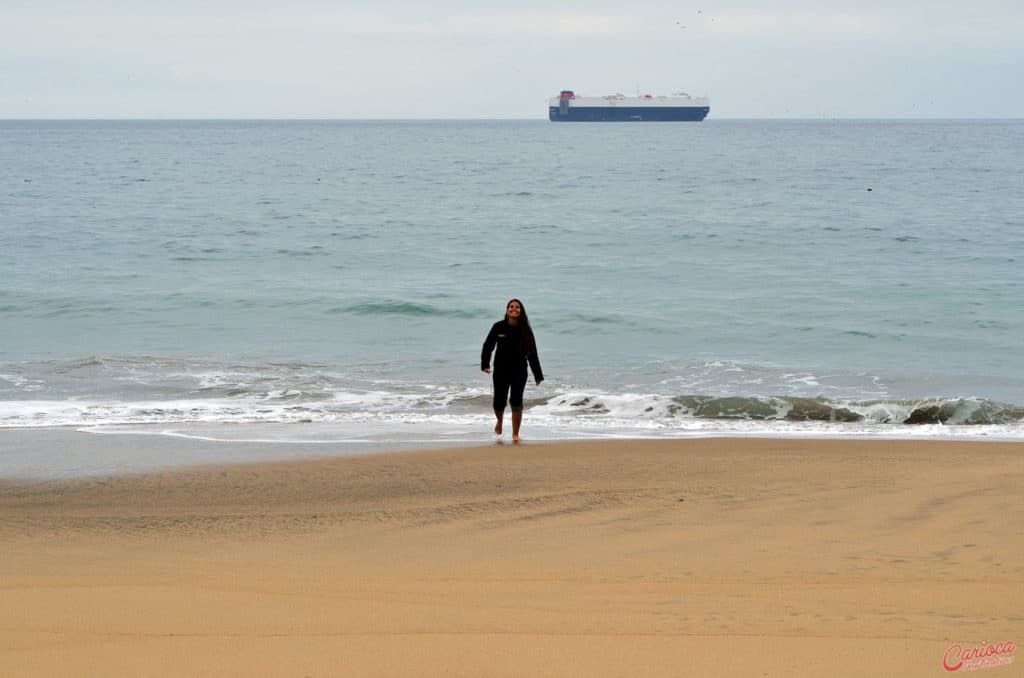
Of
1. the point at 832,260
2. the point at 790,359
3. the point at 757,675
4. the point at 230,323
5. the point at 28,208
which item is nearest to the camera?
the point at 757,675

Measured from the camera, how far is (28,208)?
39.8 meters

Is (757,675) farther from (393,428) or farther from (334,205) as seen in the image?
(334,205)

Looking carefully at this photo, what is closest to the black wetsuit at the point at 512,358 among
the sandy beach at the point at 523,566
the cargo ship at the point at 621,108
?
the sandy beach at the point at 523,566

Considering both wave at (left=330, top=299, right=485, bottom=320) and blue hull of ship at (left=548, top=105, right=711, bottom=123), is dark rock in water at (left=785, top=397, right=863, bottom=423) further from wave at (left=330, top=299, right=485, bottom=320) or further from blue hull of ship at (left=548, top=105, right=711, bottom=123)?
blue hull of ship at (left=548, top=105, right=711, bottom=123)

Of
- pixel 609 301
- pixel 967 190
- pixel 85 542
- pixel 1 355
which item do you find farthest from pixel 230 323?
pixel 967 190

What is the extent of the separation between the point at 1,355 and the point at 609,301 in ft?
35.1

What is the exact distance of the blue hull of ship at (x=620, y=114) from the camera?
179 m

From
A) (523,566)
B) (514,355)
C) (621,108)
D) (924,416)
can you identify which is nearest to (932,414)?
(924,416)

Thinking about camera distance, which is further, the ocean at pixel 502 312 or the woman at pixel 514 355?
the ocean at pixel 502 312
